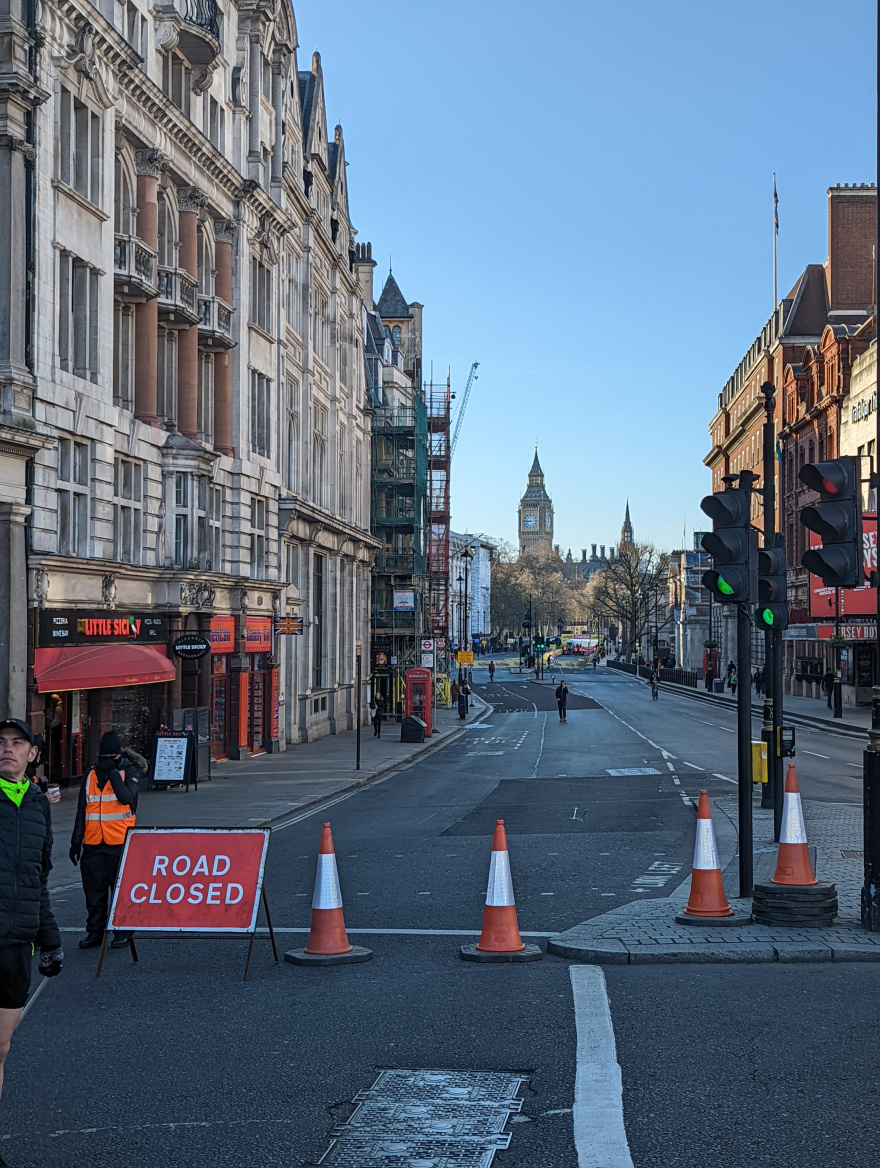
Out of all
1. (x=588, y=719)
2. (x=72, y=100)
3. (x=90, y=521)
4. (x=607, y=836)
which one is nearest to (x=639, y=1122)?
(x=607, y=836)

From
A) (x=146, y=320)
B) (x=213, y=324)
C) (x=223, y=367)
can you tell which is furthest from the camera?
(x=223, y=367)

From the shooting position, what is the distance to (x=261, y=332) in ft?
115

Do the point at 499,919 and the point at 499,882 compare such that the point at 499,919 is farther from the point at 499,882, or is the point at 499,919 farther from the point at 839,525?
the point at 839,525

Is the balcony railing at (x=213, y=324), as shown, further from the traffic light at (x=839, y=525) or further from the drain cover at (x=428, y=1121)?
the drain cover at (x=428, y=1121)

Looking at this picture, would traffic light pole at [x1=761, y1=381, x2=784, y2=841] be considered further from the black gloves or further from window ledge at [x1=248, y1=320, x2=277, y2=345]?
window ledge at [x1=248, y1=320, x2=277, y2=345]

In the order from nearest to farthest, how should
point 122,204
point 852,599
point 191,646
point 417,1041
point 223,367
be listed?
point 417,1041, point 122,204, point 191,646, point 223,367, point 852,599

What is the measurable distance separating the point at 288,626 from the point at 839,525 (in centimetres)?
2724

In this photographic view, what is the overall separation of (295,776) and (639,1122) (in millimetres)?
22982

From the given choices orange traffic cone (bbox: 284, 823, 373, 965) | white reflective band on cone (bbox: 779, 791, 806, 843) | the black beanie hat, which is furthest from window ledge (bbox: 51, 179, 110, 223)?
white reflective band on cone (bbox: 779, 791, 806, 843)

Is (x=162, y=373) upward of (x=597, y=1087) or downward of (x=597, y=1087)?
upward

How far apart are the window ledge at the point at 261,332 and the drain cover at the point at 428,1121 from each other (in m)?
29.2

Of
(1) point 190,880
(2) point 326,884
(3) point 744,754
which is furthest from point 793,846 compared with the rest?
(1) point 190,880

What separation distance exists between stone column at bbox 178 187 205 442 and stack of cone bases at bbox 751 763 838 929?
2166cm

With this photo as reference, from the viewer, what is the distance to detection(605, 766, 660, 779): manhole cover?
94.6 feet
